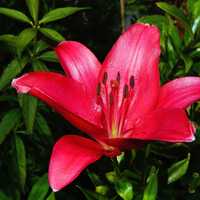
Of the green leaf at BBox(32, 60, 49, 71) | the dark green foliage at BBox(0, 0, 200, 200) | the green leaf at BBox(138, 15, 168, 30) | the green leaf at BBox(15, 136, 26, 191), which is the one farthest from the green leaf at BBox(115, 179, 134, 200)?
the green leaf at BBox(138, 15, 168, 30)

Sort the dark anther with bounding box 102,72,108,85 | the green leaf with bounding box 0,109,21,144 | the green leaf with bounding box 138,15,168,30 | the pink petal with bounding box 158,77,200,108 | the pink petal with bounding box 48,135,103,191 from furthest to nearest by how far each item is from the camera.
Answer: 1. the green leaf with bounding box 138,15,168,30
2. the green leaf with bounding box 0,109,21,144
3. the dark anther with bounding box 102,72,108,85
4. the pink petal with bounding box 158,77,200,108
5. the pink petal with bounding box 48,135,103,191

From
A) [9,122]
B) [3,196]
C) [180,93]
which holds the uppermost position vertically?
[180,93]

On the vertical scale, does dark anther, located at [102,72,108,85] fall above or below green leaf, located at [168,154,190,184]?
above

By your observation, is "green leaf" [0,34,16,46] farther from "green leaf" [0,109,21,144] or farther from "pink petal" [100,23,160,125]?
"pink petal" [100,23,160,125]

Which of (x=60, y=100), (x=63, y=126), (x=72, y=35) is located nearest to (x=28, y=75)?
(x=60, y=100)

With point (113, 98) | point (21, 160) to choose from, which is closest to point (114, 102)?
point (113, 98)

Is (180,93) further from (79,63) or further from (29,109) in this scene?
(29,109)
